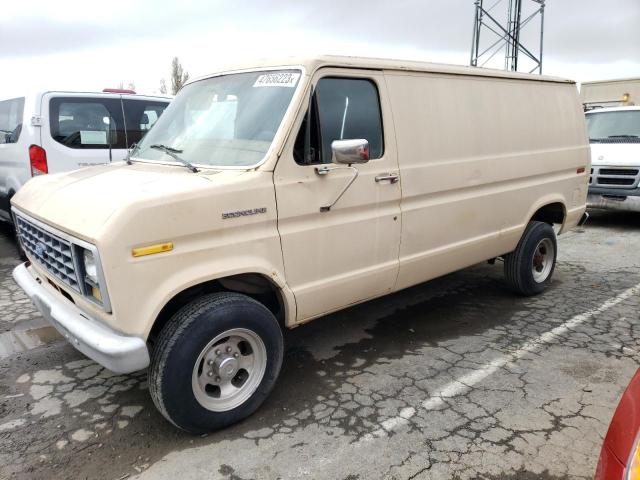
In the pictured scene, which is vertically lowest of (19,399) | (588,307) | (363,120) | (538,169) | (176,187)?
(588,307)

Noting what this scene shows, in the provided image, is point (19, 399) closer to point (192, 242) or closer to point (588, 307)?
point (192, 242)

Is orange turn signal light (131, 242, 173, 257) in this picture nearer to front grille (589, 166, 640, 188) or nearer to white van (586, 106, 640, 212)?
white van (586, 106, 640, 212)

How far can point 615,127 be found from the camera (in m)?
9.70

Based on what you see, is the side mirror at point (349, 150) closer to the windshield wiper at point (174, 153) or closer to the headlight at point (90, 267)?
the windshield wiper at point (174, 153)

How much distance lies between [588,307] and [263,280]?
3524mm

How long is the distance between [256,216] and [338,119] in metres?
0.97

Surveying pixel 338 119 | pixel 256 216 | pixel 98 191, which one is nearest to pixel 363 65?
pixel 338 119

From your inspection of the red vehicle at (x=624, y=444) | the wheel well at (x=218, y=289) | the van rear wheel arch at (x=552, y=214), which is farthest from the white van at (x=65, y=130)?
the red vehicle at (x=624, y=444)

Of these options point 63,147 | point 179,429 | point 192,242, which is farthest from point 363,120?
point 63,147

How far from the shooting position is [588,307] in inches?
199

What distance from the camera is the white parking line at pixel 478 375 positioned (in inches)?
124

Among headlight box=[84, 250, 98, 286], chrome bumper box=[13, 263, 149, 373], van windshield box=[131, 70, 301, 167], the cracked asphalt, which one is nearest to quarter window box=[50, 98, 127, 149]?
the cracked asphalt

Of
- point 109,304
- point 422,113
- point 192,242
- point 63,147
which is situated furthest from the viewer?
point 63,147

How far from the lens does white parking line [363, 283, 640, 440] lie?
3.14 metres
